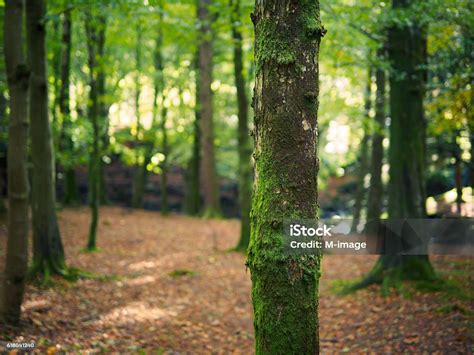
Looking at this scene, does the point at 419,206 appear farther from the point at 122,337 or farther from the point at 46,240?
the point at 46,240

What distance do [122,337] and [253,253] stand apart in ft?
12.3

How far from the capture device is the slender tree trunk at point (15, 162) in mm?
5160

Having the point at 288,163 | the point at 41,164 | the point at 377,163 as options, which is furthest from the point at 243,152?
the point at 288,163

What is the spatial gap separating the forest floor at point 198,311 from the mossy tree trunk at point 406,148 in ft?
1.61

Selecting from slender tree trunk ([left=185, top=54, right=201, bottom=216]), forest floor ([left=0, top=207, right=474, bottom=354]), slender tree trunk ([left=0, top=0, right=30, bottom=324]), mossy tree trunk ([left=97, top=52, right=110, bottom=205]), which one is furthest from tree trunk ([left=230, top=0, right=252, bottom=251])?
slender tree trunk ([left=185, top=54, right=201, bottom=216])

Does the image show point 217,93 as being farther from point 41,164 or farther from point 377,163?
point 41,164

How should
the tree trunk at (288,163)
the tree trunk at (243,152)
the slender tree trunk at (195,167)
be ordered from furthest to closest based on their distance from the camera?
the slender tree trunk at (195,167)
the tree trunk at (243,152)
the tree trunk at (288,163)

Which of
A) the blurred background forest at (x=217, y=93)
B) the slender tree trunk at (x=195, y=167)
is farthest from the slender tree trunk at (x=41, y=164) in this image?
the slender tree trunk at (x=195, y=167)

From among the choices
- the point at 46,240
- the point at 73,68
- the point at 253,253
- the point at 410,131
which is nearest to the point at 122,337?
the point at 46,240

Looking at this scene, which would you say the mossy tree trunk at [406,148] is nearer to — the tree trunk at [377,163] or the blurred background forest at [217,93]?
the blurred background forest at [217,93]

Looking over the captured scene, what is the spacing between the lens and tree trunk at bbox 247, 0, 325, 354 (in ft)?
9.54

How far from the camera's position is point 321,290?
855cm

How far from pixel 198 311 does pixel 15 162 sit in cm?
408

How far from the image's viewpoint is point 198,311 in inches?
295
